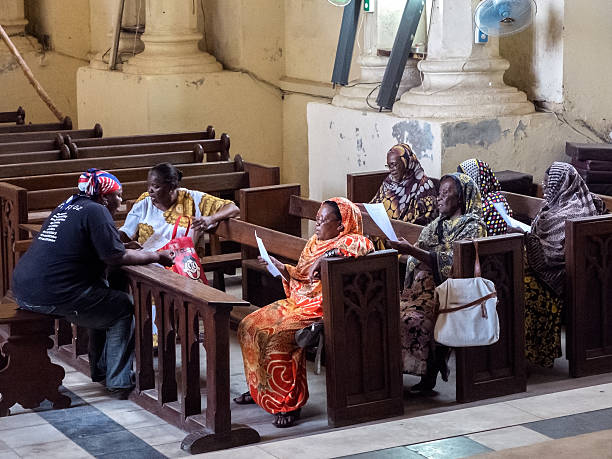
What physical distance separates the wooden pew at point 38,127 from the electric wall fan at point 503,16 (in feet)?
13.6

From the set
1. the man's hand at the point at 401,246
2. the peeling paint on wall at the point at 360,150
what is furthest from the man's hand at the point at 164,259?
the peeling paint on wall at the point at 360,150

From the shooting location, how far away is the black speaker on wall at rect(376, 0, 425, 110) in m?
9.24

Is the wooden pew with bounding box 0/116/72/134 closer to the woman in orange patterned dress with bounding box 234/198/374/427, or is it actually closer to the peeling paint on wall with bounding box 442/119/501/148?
the peeling paint on wall with bounding box 442/119/501/148

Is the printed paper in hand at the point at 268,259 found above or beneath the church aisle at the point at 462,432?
above

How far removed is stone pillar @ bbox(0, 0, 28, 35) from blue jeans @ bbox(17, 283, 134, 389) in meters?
8.72

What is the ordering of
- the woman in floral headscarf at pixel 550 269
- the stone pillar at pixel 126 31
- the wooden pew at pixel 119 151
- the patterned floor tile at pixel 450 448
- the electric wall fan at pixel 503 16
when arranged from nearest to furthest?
the patterned floor tile at pixel 450 448
the woman in floral headscarf at pixel 550 269
the electric wall fan at pixel 503 16
the wooden pew at pixel 119 151
the stone pillar at pixel 126 31

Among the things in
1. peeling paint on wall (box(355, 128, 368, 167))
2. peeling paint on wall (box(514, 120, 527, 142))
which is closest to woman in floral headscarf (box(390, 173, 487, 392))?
peeling paint on wall (box(514, 120, 527, 142))

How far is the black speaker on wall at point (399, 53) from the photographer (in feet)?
30.3

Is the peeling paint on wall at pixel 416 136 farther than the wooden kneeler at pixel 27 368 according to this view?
Yes

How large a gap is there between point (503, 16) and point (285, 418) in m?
3.91

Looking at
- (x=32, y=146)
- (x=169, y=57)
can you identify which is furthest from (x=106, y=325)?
(x=169, y=57)

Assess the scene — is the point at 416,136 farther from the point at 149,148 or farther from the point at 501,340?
the point at 501,340

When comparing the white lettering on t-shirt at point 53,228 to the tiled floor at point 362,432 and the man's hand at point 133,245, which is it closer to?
the man's hand at point 133,245

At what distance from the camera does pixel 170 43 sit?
12180 millimetres
